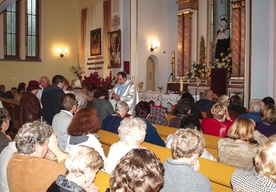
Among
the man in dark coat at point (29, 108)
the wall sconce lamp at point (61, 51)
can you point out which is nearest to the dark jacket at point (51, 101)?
the man in dark coat at point (29, 108)

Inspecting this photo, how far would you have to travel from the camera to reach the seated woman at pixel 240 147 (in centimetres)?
328

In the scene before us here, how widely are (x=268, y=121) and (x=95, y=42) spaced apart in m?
12.5

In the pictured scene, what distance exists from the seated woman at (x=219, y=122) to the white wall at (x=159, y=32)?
9.33m

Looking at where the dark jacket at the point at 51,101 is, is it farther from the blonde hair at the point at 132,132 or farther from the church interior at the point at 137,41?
the church interior at the point at 137,41

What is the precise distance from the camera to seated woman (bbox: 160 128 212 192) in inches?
93.7

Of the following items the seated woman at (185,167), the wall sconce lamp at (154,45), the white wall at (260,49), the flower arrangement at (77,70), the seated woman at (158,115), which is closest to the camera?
the seated woman at (185,167)

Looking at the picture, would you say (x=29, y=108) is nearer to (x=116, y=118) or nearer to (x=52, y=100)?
(x=52, y=100)

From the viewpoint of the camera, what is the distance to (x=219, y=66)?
12562 millimetres

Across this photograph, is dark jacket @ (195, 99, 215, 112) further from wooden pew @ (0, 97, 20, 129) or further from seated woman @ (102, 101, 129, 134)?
wooden pew @ (0, 97, 20, 129)

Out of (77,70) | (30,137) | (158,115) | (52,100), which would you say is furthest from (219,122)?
(77,70)

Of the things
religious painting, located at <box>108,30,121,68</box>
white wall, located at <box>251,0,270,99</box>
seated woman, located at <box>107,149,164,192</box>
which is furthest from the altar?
seated woman, located at <box>107,149,164,192</box>

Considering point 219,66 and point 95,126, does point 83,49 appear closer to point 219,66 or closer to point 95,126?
point 219,66

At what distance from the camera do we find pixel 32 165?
258 cm

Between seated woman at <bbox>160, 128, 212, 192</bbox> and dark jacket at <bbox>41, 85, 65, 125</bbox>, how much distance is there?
3.50 metres
